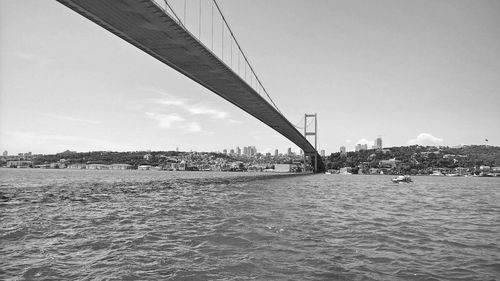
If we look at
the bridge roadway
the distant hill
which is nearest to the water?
the bridge roadway

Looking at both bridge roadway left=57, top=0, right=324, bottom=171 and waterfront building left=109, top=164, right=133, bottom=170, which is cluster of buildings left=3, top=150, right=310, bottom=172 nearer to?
waterfront building left=109, top=164, right=133, bottom=170

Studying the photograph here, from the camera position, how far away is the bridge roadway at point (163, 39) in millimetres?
23203

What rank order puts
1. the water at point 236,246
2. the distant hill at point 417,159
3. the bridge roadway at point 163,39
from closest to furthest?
the water at point 236,246, the bridge roadway at point 163,39, the distant hill at point 417,159

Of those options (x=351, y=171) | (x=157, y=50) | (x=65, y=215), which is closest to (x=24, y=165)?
(x=351, y=171)

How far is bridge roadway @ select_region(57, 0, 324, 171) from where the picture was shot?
2320 cm

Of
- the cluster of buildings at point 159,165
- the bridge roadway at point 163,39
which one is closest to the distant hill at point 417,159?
the cluster of buildings at point 159,165

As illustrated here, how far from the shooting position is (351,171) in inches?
5591

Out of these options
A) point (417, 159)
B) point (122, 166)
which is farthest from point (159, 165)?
point (417, 159)

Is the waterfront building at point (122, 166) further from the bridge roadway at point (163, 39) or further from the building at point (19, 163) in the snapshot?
the bridge roadway at point (163, 39)

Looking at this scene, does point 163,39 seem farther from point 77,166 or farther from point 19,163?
point 19,163

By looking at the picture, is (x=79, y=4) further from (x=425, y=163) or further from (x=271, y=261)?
(x=425, y=163)

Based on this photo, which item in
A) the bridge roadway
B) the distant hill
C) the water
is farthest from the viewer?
the distant hill

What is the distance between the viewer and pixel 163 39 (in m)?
29.3

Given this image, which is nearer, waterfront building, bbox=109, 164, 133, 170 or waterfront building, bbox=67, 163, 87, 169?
waterfront building, bbox=67, 163, 87, 169
